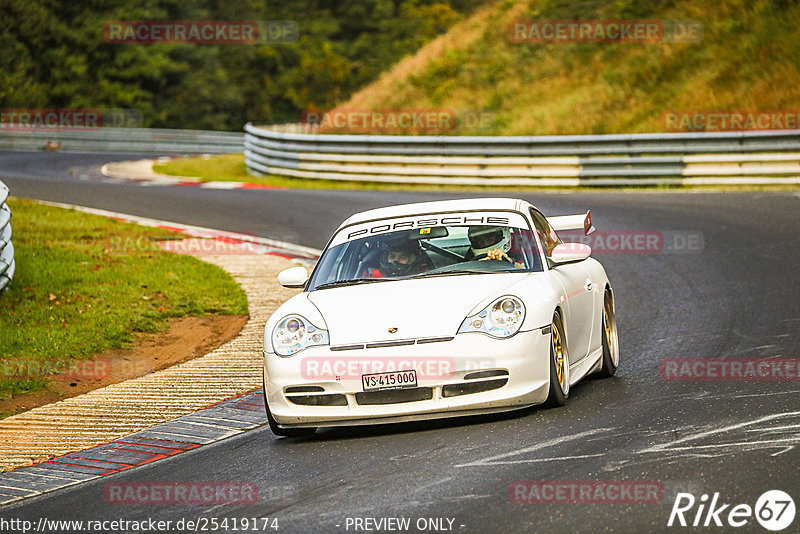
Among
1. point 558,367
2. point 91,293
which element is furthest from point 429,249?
point 91,293

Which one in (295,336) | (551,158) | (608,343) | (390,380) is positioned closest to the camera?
(390,380)

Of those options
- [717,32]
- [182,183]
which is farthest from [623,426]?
[717,32]

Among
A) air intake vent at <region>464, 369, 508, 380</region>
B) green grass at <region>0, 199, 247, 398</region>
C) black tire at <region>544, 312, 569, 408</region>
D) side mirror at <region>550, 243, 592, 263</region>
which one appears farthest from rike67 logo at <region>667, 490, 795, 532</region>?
green grass at <region>0, 199, 247, 398</region>

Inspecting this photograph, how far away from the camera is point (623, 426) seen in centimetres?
669

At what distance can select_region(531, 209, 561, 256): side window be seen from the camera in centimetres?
845

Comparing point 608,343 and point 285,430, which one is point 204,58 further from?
point 285,430

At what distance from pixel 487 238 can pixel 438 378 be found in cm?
162

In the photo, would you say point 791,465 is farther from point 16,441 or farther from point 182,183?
point 182,183

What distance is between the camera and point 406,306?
7219 millimetres

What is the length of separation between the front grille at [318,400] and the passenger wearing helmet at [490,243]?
1.60 m

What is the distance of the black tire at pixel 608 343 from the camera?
850 centimetres

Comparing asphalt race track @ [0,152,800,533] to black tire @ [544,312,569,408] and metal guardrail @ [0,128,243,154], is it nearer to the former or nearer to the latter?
black tire @ [544,312,569,408]

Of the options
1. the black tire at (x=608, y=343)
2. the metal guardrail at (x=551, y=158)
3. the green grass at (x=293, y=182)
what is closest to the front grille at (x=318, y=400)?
the black tire at (x=608, y=343)

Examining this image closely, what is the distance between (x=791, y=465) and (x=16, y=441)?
16.0ft
